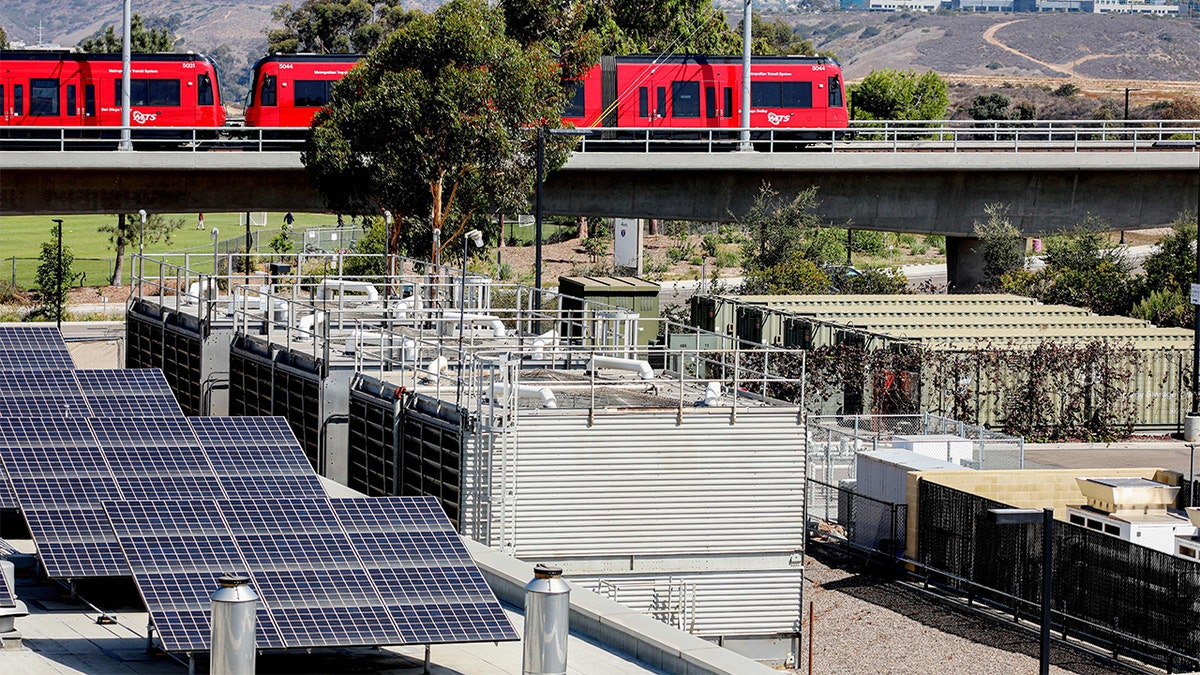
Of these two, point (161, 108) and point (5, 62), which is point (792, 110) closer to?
point (161, 108)

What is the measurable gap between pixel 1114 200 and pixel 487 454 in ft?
150

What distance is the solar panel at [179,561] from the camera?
13102 millimetres

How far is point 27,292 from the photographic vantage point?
73000mm

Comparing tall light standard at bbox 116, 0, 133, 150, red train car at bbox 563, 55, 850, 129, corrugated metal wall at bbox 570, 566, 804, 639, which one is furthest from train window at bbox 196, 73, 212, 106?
corrugated metal wall at bbox 570, 566, 804, 639

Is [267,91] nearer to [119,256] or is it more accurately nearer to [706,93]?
[706,93]

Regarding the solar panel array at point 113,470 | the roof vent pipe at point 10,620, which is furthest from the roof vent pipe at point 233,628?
the solar panel array at point 113,470

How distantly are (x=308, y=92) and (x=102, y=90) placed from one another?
255 inches

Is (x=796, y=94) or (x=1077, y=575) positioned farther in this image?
(x=796, y=94)

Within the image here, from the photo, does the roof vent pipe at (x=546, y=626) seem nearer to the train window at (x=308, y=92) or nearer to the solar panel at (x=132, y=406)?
the solar panel at (x=132, y=406)

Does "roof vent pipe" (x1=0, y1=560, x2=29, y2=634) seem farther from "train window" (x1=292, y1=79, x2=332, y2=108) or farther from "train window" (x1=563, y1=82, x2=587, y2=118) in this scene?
"train window" (x1=563, y1=82, x2=587, y2=118)

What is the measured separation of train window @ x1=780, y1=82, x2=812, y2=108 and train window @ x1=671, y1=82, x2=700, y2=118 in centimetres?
312

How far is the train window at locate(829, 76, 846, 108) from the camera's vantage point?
201 feet

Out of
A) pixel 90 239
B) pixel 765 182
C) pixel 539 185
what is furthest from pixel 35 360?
pixel 90 239

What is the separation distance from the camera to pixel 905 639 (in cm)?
2620
